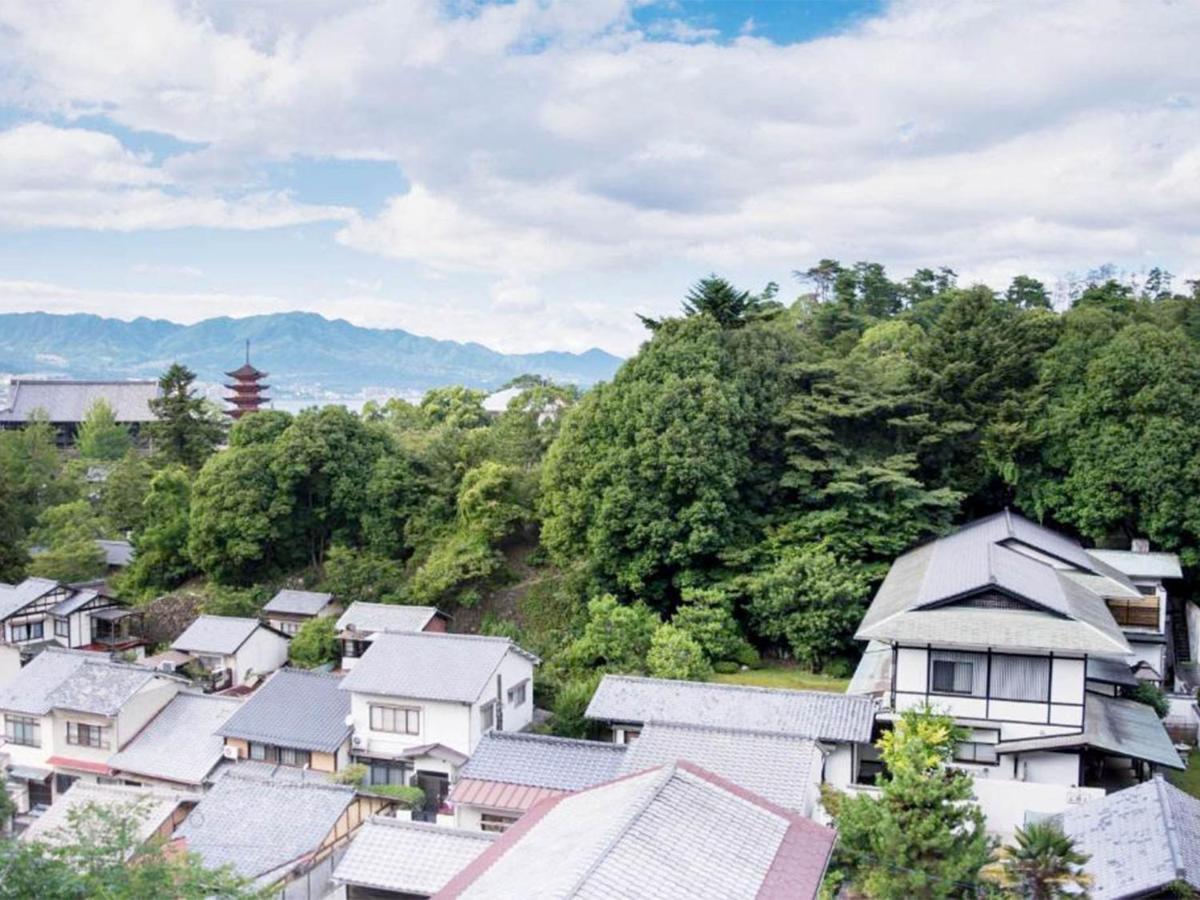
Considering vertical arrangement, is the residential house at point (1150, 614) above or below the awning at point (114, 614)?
above

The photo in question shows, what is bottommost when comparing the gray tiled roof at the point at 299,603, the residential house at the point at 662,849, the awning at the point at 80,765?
the awning at the point at 80,765

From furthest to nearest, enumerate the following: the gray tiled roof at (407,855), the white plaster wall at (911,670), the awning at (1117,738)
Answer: the white plaster wall at (911,670), the awning at (1117,738), the gray tiled roof at (407,855)

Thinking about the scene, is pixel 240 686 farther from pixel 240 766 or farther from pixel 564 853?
pixel 564 853

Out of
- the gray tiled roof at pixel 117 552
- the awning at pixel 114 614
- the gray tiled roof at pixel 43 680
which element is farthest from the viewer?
the gray tiled roof at pixel 117 552

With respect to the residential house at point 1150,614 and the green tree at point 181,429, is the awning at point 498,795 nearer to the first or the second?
the residential house at point 1150,614

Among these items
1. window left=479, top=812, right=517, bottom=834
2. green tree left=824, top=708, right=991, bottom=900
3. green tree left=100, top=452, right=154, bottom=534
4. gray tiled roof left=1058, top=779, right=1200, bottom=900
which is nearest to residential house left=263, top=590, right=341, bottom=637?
green tree left=100, top=452, right=154, bottom=534

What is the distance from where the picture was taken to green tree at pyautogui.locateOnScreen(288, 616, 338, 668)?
28312mm

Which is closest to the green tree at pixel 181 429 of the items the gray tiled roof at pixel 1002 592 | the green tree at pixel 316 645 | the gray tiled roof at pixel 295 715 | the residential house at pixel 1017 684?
the green tree at pixel 316 645

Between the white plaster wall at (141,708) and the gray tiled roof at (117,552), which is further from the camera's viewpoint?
the gray tiled roof at (117,552)

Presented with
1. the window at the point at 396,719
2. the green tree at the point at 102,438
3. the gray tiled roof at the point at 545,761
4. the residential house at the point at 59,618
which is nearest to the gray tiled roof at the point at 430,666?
the window at the point at 396,719

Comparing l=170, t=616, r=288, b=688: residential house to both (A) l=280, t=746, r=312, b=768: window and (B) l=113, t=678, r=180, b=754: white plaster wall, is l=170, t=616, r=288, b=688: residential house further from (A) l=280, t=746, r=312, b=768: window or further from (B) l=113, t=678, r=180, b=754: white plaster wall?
(A) l=280, t=746, r=312, b=768: window

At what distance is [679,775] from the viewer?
34.3 ft

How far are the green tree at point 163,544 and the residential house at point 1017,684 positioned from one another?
25.8 metres

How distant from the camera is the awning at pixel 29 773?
24.4 metres
